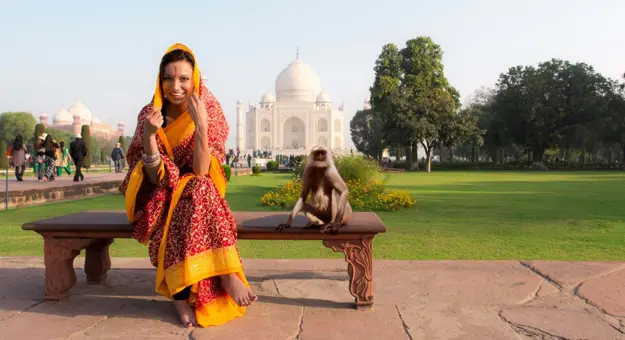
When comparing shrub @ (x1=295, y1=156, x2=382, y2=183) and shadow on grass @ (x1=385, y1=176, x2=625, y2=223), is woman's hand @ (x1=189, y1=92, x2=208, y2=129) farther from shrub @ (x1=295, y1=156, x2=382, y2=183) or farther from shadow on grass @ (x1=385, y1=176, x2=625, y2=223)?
shrub @ (x1=295, y1=156, x2=382, y2=183)

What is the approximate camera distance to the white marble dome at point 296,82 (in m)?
59.2

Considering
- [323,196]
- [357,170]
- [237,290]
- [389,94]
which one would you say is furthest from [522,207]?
[389,94]

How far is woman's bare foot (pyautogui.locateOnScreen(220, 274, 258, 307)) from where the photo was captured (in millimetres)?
2719

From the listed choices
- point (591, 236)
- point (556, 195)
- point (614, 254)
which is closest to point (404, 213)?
point (591, 236)

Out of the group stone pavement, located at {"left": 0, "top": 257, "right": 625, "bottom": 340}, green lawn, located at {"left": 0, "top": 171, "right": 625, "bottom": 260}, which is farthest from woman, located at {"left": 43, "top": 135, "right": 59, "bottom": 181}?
stone pavement, located at {"left": 0, "top": 257, "right": 625, "bottom": 340}

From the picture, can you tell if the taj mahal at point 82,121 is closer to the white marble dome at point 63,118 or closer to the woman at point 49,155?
the white marble dome at point 63,118

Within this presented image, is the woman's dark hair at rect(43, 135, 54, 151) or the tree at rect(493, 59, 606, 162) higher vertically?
the tree at rect(493, 59, 606, 162)

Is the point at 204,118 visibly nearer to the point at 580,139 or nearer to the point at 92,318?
the point at 92,318

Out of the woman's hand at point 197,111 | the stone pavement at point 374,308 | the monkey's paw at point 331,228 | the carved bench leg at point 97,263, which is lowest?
the stone pavement at point 374,308

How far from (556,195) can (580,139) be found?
23936mm

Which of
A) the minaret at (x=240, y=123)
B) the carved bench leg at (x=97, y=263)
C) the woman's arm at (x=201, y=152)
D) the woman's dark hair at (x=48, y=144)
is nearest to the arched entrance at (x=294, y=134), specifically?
the minaret at (x=240, y=123)

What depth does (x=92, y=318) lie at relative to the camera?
2770 millimetres

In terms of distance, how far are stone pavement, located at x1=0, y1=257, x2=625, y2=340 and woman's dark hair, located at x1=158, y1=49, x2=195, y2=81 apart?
1.32 m

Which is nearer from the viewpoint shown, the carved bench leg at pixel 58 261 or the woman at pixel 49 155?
the carved bench leg at pixel 58 261
